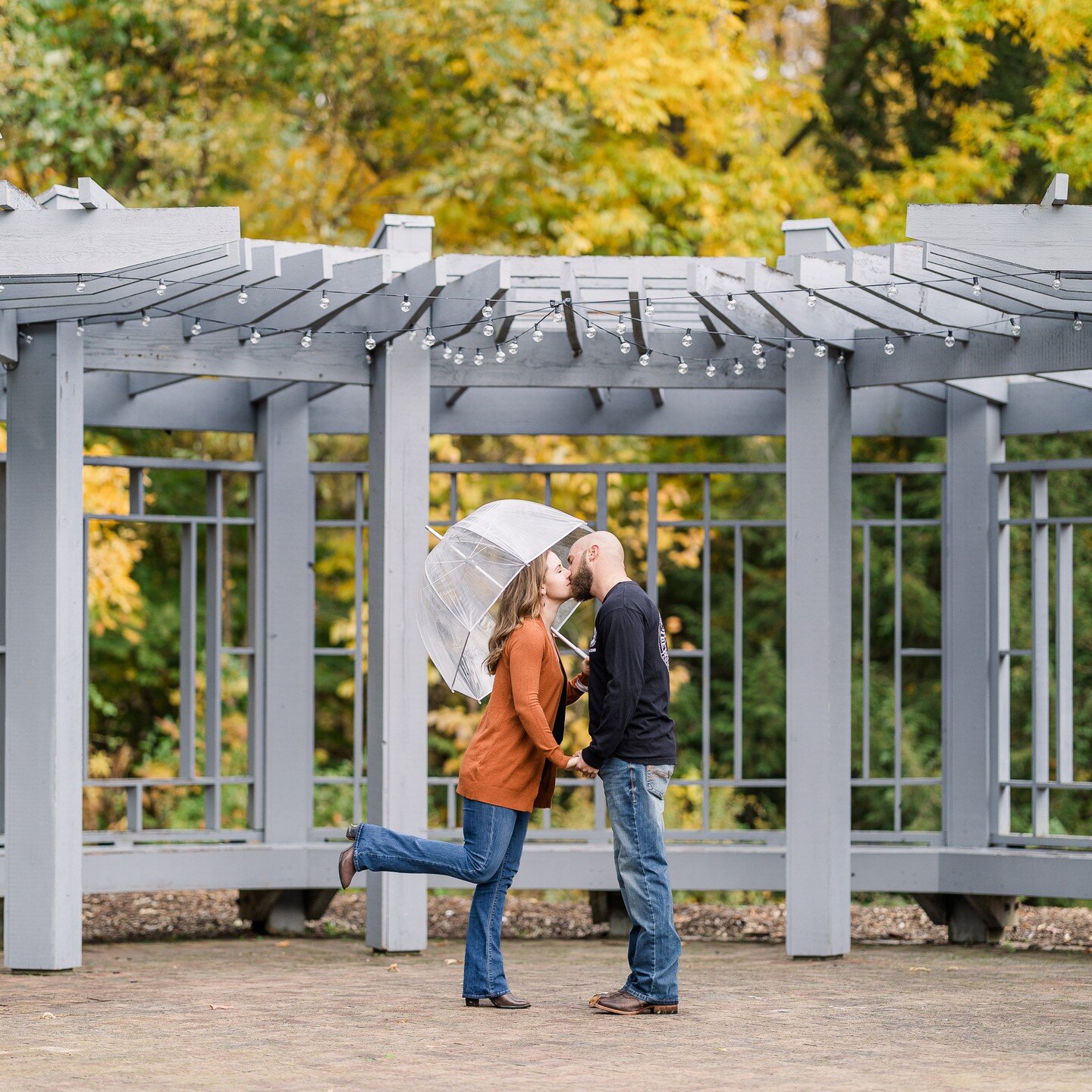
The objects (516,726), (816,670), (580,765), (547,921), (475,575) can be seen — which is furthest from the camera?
(547,921)

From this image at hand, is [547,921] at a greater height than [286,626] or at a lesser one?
lesser

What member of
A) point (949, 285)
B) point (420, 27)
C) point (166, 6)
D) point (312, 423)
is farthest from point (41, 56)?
point (949, 285)

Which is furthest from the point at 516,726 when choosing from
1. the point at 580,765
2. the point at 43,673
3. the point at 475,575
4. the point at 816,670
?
the point at 43,673

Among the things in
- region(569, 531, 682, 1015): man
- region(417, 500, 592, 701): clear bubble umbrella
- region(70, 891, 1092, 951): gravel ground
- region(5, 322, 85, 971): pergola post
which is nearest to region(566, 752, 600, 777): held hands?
region(569, 531, 682, 1015): man

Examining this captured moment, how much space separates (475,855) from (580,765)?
45 cm

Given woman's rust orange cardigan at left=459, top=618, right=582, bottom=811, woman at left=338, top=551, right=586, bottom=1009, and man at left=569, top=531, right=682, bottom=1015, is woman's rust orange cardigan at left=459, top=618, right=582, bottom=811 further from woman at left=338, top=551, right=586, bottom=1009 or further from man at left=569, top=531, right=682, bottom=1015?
man at left=569, top=531, right=682, bottom=1015

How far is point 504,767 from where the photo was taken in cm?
514

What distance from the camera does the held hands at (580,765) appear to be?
197 inches

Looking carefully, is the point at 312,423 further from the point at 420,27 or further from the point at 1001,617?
the point at 420,27

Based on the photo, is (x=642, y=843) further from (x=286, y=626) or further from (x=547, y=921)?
(x=547, y=921)

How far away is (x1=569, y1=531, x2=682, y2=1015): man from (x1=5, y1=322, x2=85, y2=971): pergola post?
2.22 metres

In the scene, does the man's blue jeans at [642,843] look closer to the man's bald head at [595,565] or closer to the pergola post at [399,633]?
the man's bald head at [595,565]

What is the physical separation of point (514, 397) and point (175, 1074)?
4.19 m

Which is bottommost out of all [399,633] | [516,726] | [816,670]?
[516,726]
